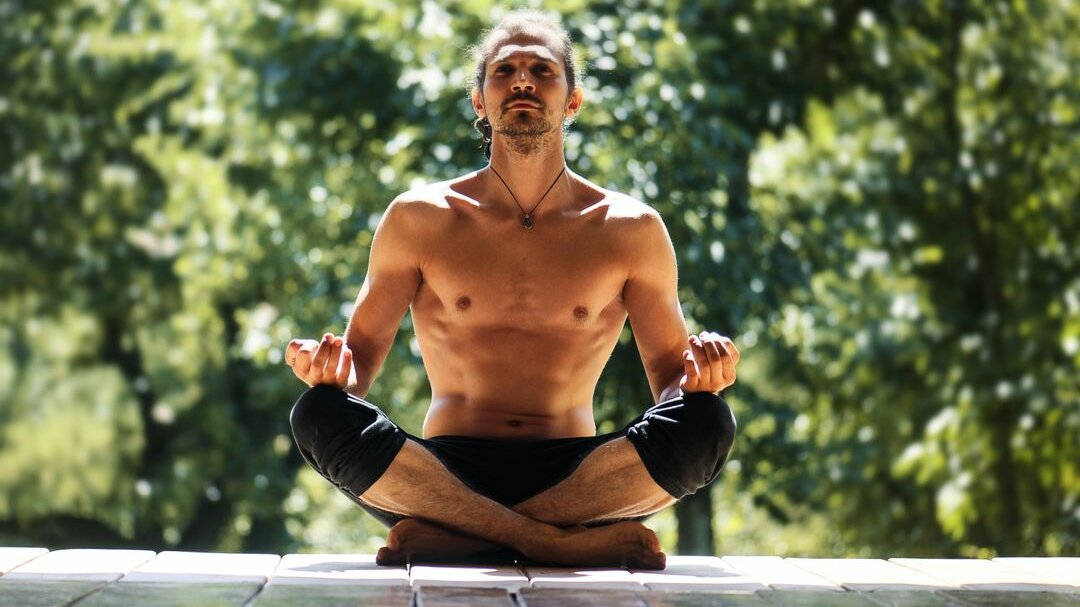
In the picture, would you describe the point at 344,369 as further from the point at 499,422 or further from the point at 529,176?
the point at 529,176

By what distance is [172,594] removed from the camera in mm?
2961

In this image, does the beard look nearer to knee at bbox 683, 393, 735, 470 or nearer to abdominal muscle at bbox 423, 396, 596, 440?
abdominal muscle at bbox 423, 396, 596, 440

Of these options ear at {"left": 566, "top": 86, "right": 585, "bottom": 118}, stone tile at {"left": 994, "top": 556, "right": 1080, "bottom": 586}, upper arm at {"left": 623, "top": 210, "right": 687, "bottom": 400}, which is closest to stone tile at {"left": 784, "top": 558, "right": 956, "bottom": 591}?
stone tile at {"left": 994, "top": 556, "right": 1080, "bottom": 586}

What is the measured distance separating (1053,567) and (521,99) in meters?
1.61

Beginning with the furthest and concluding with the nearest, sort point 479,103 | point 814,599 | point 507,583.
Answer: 1. point 479,103
2. point 507,583
3. point 814,599

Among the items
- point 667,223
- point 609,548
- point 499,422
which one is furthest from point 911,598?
point 667,223

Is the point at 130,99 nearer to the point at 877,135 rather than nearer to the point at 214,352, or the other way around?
the point at 214,352

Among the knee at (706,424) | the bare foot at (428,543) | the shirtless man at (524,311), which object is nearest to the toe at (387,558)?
the bare foot at (428,543)

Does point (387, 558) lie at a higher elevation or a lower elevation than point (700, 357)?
lower

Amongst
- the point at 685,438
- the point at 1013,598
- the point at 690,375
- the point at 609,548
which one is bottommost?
the point at 1013,598

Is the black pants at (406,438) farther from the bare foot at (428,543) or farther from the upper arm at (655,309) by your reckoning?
the upper arm at (655,309)

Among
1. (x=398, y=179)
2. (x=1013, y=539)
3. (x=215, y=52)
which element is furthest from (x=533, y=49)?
(x=215, y=52)

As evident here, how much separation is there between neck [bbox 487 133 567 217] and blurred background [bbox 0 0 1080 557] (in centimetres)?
356

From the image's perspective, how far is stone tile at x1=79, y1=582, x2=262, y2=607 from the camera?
111 inches
